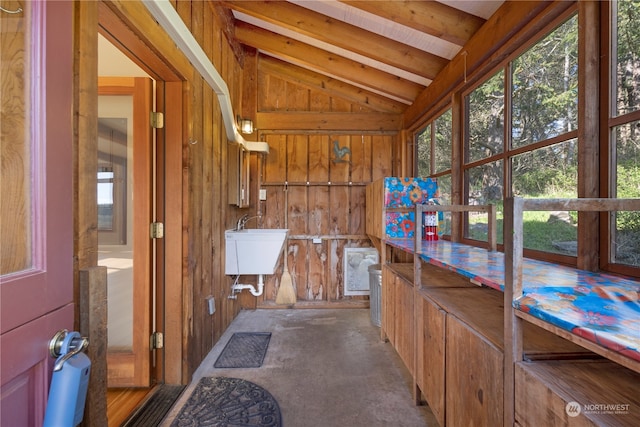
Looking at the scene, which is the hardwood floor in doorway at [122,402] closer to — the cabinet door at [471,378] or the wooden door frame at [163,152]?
the wooden door frame at [163,152]

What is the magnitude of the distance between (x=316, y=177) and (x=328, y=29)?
1610mm

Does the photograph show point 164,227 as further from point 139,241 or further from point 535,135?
point 535,135

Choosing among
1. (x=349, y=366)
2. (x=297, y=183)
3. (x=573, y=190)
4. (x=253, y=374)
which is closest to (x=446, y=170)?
(x=573, y=190)

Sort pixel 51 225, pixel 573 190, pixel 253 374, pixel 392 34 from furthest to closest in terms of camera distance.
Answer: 1. pixel 392 34
2. pixel 253 374
3. pixel 573 190
4. pixel 51 225

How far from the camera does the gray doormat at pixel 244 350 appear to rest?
2160 millimetres

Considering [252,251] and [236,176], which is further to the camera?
[236,176]

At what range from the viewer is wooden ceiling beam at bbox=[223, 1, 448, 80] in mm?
2355

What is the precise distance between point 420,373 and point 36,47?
7.15ft

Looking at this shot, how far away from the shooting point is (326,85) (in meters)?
3.41

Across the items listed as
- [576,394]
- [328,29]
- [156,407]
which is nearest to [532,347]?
[576,394]

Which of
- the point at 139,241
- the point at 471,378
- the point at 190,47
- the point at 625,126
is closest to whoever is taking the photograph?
the point at 471,378

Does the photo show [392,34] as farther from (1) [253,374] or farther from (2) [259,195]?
(1) [253,374]

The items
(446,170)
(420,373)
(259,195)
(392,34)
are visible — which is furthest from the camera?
(259,195)

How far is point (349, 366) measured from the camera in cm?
213
